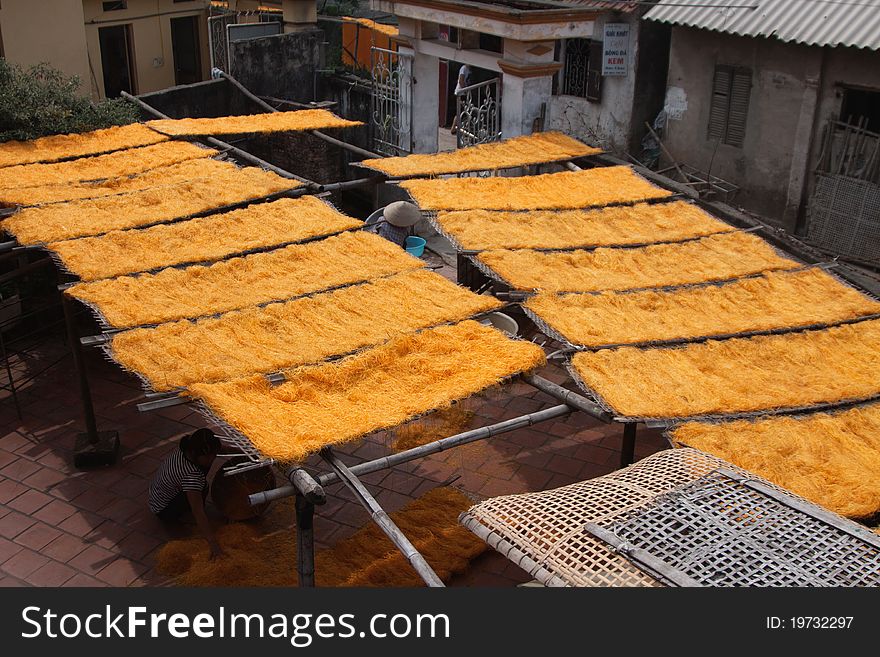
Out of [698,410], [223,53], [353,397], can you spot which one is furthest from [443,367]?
[223,53]

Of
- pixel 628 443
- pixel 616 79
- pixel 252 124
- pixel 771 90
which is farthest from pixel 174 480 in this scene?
pixel 616 79

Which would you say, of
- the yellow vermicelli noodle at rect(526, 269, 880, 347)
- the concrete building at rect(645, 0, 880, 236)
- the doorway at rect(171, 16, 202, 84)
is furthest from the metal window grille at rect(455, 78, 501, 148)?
the doorway at rect(171, 16, 202, 84)

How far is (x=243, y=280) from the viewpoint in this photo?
7512 mm

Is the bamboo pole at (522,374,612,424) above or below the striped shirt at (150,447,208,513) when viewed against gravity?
above

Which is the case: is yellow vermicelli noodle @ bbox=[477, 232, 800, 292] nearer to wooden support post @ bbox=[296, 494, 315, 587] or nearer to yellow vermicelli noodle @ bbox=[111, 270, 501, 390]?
yellow vermicelli noodle @ bbox=[111, 270, 501, 390]

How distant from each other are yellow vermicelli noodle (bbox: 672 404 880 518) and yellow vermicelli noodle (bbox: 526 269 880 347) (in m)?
1.07

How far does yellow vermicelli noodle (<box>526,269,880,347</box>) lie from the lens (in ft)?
22.8

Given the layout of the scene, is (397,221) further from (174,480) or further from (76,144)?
(76,144)

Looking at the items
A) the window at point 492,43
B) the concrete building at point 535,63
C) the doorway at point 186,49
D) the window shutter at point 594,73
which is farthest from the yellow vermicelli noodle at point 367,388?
the doorway at point 186,49

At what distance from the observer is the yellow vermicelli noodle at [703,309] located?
6.95m

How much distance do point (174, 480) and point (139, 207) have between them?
2.89 meters

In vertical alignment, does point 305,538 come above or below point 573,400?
below

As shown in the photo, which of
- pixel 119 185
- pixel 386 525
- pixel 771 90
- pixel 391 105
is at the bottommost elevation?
pixel 386 525

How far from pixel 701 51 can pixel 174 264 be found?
1030cm
